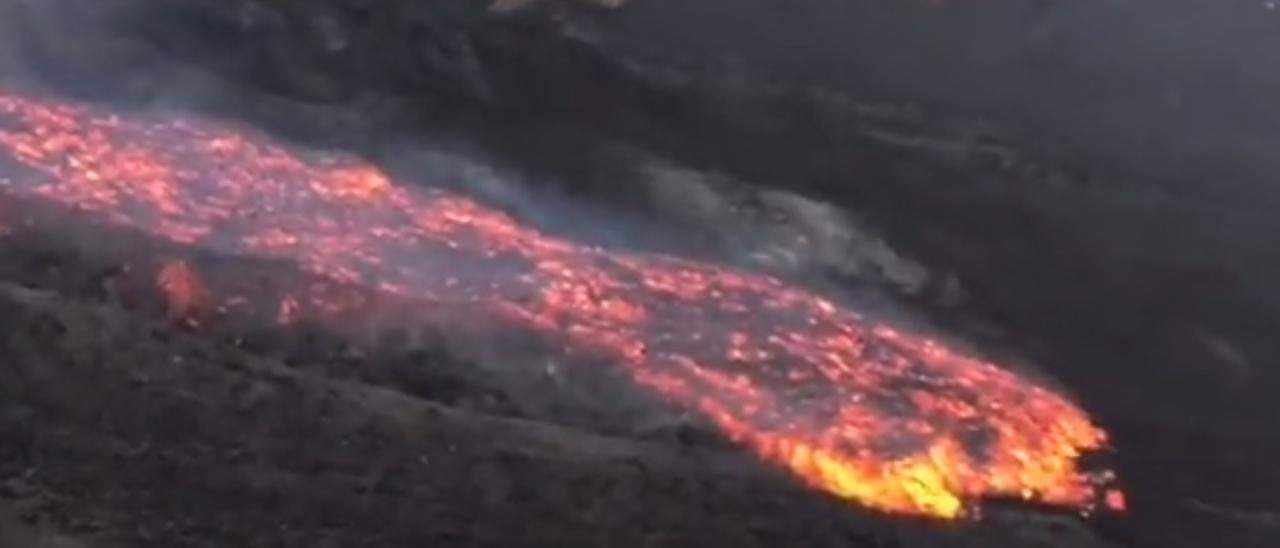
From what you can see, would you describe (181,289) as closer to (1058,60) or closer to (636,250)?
(636,250)

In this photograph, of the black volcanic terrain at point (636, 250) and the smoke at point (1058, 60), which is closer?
the black volcanic terrain at point (636, 250)

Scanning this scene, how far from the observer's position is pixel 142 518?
3990mm

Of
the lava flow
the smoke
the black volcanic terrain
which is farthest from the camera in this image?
the smoke

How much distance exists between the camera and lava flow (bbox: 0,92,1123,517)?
459 cm

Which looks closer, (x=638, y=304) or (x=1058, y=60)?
(x=638, y=304)

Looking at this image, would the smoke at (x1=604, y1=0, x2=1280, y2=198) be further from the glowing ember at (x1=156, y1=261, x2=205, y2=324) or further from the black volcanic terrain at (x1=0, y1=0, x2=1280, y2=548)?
the glowing ember at (x1=156, y1=261, x2=205, y2=324)

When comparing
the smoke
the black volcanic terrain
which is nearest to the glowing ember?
the black volcanic terrain

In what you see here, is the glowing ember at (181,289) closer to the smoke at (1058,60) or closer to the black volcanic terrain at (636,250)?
the black volcanic terrain at (636,250)

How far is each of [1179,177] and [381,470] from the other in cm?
249

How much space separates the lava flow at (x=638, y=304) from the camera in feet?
15.1

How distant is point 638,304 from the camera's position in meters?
4.95


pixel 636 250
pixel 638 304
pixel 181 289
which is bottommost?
pixel 181 289

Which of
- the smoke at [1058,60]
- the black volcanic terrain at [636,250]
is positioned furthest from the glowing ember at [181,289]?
the smoke at [1058,60]

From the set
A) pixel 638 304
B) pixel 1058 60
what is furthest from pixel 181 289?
pixel 1058 60
